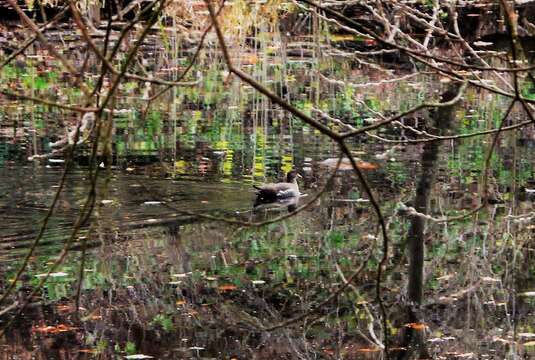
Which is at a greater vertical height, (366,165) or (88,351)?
(366,165)

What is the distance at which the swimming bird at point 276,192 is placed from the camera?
10.3 metres

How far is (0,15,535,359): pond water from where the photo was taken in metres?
6.88

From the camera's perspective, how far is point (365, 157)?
12391 millimetres

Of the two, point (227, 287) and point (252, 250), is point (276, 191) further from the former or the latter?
point (227, 287)

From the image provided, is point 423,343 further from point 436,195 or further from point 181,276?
point 436,195

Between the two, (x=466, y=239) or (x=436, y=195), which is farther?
(x=436, y=195)

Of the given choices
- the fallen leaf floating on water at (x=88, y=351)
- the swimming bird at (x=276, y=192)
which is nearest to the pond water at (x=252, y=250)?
the fallen leaf floating on water at (x=88, y=351)

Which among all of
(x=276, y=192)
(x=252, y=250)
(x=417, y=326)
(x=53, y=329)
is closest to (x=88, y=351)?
(x=53, y=329)

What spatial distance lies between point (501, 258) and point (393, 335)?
2.15 meters

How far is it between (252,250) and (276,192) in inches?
57.0

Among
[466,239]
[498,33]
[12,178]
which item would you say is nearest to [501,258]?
[466,239]

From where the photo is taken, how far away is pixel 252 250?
29.2 feet

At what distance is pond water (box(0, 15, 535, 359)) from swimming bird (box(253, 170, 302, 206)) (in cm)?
11

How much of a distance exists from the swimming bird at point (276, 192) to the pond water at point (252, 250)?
0.37ft
